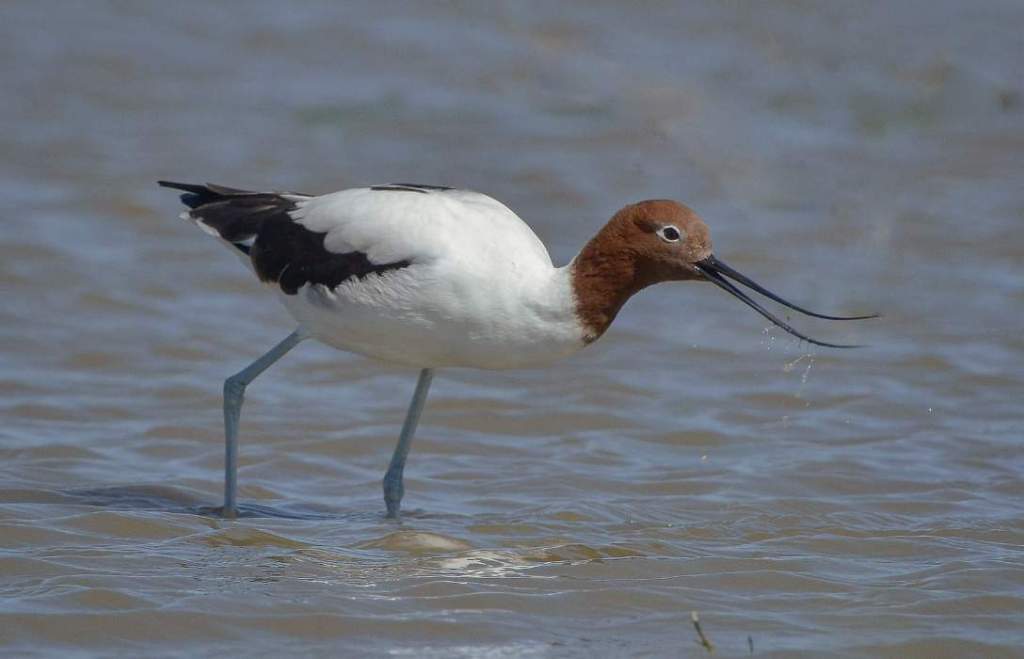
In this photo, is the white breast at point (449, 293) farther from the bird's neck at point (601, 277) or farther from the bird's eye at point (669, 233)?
the bird's eye at point (669, 233)

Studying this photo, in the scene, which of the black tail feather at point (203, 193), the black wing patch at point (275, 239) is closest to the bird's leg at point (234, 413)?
the black wing patch at point (275, 239)

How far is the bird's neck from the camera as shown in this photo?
6.72m

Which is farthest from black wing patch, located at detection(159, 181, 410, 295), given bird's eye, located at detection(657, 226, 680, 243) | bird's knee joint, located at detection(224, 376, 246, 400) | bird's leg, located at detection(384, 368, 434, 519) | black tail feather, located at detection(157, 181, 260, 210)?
bird's eye, located at detection(657, 226, 680, 243)

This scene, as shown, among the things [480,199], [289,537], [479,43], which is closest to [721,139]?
[479,43]

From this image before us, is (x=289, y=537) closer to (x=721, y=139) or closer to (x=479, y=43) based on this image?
(x=721, y=139)

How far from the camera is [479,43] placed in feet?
45.0

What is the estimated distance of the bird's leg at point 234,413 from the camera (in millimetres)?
7228

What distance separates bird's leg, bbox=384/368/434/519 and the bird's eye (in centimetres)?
122

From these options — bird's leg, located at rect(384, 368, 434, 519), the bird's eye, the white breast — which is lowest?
bird's leg, located at rect(384, 368, 434, 519)

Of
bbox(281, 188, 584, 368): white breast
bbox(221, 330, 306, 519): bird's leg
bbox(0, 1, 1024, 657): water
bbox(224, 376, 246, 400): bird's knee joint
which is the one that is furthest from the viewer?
bbox(224, 376, 246, 400): bird's knee joint

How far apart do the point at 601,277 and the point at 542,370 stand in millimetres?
2638

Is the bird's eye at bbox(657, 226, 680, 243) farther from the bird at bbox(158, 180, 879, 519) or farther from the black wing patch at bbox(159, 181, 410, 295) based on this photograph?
the black wing patch at bbox(159, 181, 410, 295)

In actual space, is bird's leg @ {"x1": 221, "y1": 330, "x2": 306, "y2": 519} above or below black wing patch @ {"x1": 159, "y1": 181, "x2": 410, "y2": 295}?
below

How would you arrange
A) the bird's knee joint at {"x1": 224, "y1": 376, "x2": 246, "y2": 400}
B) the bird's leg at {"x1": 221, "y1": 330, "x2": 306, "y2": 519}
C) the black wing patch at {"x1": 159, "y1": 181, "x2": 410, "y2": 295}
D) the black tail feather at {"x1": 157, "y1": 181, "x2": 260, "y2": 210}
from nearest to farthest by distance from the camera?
the black wing patch at {"x1": 159, "y1": 181, "x2": 410, "y2": 295} < the bird's leg at {"x1": 221, "y1": 330, "x2": 306, "y2": 519} < the bird's knee joint at {"x1": 224, "y1": 376, "x2": 246, "y2": 400} < the black tail feather at {"x1": 157, "y1": 181, "x2": 260, "y2": 210}
